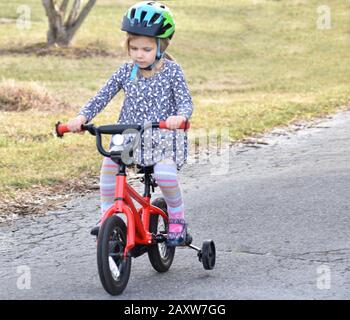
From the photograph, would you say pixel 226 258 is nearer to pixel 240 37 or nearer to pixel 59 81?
pixel 59 81

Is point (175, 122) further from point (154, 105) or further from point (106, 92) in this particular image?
point (106, 92)

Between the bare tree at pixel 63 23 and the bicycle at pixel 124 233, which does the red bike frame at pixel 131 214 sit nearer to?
the bicycle at pixel 124 233

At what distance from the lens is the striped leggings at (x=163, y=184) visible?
18.5 ft

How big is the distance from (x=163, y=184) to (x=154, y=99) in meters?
0.53

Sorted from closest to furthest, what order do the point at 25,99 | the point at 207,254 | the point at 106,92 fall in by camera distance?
the point at 106,92 → the point at 207,254 → the point at 25,99

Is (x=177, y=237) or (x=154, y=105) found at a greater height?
(x=154, y=105)

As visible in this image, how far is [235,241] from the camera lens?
682 cm

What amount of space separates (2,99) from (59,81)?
4.48m

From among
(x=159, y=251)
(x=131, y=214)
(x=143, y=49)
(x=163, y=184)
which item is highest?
(x=143, y=49)

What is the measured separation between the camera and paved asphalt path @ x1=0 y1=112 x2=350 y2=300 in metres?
5.63

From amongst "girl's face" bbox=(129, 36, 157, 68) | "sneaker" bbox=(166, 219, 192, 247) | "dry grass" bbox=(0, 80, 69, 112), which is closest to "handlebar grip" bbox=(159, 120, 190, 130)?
"girl's face" bbox=(129, 36, 157, 68)

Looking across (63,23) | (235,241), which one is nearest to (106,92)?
(235,241)

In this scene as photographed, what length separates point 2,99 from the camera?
14234mm

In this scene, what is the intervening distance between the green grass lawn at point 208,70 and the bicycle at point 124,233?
3177 mm
